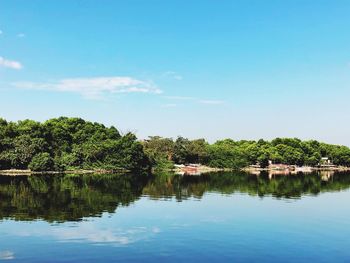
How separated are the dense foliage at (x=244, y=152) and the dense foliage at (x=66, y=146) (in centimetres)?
975

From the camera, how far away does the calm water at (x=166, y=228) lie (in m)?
24.2

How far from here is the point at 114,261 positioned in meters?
22.4

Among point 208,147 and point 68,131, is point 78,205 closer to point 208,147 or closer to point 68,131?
point 68,131

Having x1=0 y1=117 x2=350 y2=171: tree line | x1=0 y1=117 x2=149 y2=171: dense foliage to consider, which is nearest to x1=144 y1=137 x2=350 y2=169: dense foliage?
x1=0 y1=117 x2=350 y2=171: tree line

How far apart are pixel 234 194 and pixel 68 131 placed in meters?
59.2

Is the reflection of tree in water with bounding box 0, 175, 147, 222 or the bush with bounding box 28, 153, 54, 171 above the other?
the bush with bounding box 28, 153, 54, 171

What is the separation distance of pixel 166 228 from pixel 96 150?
69.8 meters

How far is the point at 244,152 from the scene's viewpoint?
455ft

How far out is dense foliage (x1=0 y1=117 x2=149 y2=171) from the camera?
288 feet

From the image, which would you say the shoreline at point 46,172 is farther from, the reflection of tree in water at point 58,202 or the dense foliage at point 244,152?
the reflection of tree in water at point 58,202

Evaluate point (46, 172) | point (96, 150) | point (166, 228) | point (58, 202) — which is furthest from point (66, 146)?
point (166, 228)

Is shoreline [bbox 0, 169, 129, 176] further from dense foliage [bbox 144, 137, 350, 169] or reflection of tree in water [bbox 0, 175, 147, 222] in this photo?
reflection of tree in water [bbox 0, 175, 147, 222]

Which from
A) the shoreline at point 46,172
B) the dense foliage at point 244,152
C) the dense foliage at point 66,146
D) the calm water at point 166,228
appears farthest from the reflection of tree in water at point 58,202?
the dense foliage at point 244,152

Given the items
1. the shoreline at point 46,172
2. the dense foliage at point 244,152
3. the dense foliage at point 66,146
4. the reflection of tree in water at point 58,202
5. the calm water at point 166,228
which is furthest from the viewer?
the dense foliage at point 244,152
